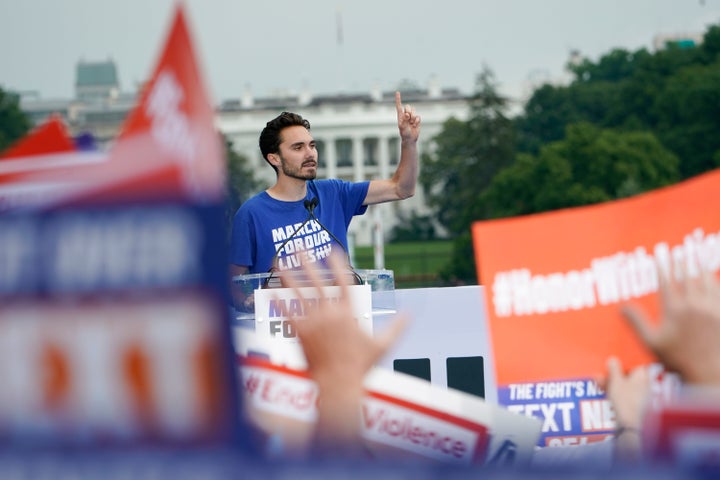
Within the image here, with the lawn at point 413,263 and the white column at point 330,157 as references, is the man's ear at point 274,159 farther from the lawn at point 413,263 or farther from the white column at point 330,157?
the white column at point 330,157

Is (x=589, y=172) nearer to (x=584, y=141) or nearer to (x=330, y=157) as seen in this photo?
(x=584, y=141)

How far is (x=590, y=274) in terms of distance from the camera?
292 centimetres

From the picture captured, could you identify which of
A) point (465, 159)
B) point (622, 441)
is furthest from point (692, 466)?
point (465, 159)

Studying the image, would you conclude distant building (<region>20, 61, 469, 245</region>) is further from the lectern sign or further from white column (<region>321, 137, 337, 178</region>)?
the lectern sign

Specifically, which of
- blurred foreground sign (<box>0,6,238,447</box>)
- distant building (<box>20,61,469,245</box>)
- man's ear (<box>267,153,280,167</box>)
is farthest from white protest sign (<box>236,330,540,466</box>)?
distant building (<box>20,61,469,245</box>)

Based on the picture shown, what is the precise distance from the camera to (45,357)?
230 centimetres

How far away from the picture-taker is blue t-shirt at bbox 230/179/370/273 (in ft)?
18.4

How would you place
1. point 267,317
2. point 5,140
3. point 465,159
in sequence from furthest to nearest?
point 465,159 → point 5,140 → point 267,317

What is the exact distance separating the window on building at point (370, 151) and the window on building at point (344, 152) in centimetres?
122

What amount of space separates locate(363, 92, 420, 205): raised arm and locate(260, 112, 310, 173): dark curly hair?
1.28 feet

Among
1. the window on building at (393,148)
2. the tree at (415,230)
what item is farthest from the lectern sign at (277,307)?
the window on building at (393,148)

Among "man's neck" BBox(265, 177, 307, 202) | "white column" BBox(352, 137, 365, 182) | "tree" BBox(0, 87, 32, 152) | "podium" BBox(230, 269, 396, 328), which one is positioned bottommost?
"podium" BBox(230, 269, 396, 328)

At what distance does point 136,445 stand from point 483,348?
4.05m

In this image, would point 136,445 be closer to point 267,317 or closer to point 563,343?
point 563,343
